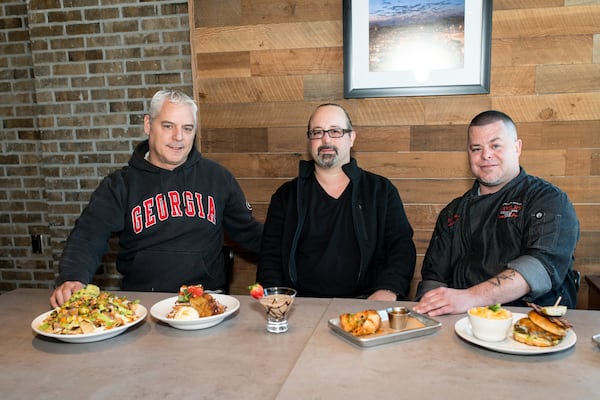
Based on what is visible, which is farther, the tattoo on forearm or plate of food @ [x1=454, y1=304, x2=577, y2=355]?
the tattoo on forearm

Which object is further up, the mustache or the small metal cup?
the mustache

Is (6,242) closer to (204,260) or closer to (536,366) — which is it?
(204,260)

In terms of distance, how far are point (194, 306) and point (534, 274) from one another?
1.13m

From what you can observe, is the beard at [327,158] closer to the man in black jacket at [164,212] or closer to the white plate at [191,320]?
the man in black jacket at [164,212]

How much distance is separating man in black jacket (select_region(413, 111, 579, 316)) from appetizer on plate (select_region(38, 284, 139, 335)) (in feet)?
3.10

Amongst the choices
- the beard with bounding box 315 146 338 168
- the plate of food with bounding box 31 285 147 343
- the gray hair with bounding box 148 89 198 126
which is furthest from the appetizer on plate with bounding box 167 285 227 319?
the gray hair with bounding box 148 89 198 126

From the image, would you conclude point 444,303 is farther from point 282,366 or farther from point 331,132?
point 331,132

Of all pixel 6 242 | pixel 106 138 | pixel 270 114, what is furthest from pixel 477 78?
pixel 6 242

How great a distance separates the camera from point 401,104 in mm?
2848

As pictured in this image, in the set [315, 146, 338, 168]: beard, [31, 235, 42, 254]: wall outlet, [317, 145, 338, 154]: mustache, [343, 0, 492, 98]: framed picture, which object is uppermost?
[343, 0, 492, 98]: framed picture

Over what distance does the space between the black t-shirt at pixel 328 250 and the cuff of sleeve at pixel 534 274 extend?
76 centimetres

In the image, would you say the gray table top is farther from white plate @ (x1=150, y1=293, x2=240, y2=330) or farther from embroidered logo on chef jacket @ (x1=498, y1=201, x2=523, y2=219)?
embroidered logo on chef jacket @ (x1=498, y1=201, x2=523, y2=219)

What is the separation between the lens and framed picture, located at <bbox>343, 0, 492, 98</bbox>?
2.71 metres

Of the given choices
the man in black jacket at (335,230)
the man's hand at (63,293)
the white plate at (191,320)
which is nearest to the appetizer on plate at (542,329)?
the white plate at (191,320)
